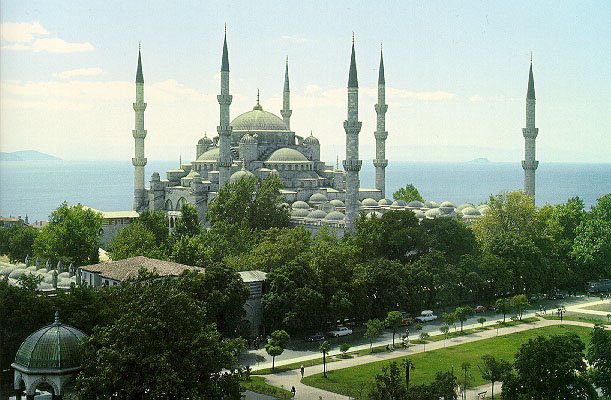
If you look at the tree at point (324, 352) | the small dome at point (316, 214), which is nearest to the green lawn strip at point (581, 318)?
the tree at point (324, 352)

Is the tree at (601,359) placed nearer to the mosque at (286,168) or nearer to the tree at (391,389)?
the tree at (391,389)

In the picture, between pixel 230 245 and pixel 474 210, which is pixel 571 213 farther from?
pixel 230 245

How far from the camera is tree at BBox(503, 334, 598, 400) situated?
899 inches

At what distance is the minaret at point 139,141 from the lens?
59156 mm

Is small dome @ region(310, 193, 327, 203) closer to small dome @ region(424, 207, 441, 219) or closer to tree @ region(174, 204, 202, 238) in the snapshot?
small dome @ region(424, 207, 441, 219)

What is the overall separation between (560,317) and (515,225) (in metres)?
10.9

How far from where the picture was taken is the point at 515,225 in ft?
153

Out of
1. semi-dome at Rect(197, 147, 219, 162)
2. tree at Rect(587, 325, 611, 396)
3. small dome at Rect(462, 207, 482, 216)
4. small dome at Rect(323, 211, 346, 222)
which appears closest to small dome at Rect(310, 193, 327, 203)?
small dome at Rect(323, 211, 346, 222)

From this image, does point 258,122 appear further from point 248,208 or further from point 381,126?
point 248,208

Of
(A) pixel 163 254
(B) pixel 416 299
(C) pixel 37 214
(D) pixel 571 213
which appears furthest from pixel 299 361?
(C) pixel 37 214

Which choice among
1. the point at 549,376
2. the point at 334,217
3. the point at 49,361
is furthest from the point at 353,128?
the point at 49,361

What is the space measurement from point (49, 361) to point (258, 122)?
43523 millimetres

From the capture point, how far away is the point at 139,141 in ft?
198

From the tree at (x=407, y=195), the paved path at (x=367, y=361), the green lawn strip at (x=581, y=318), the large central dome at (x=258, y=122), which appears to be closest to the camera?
the paved path at (x=367, y=361)
